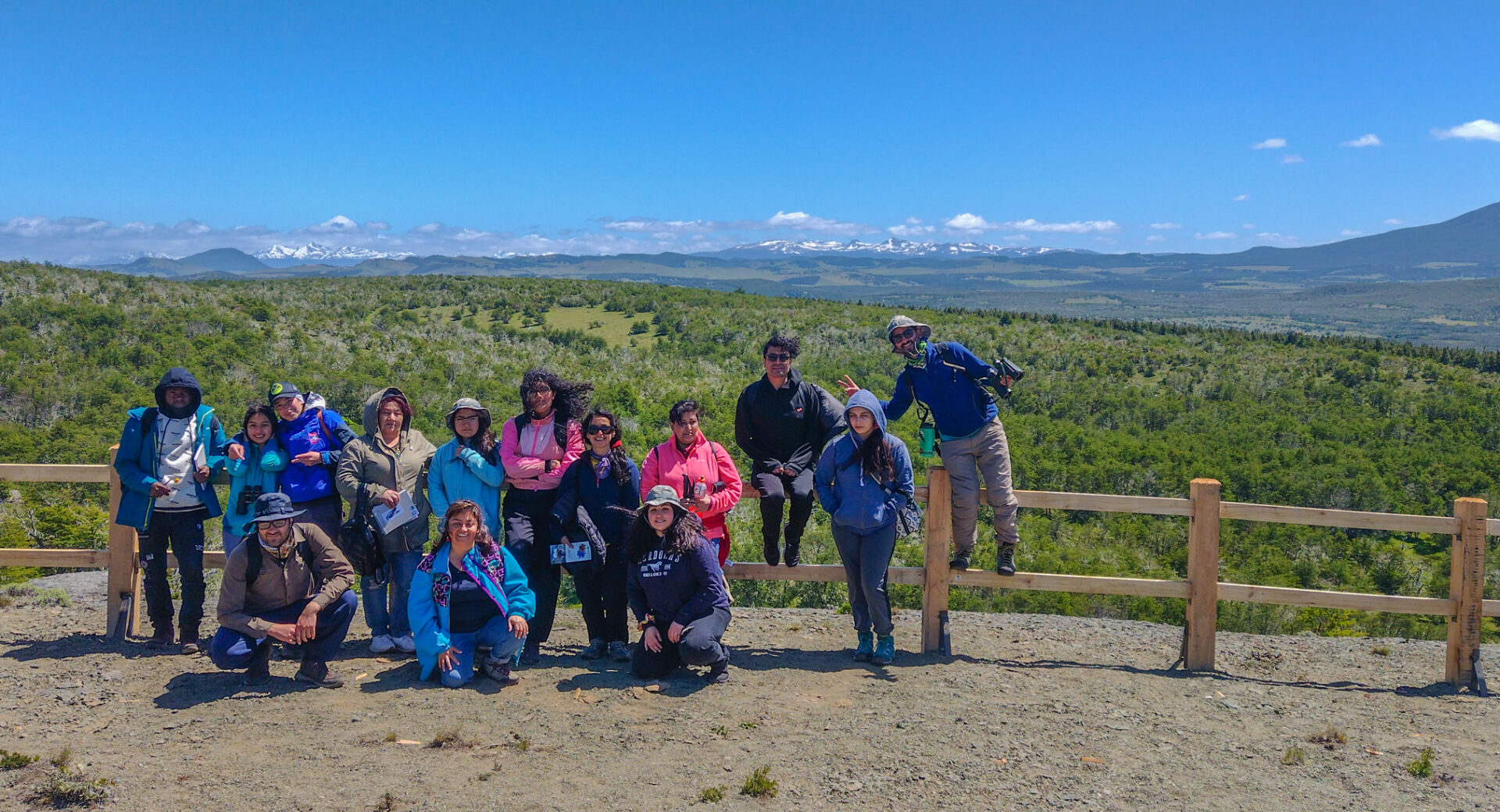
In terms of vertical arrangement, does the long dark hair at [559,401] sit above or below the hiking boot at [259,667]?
above

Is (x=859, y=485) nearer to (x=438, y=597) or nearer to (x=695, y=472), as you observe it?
(x=695, y=472)


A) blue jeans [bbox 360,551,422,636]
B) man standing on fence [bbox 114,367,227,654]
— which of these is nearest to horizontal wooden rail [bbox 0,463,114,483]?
man standing on fence [bbox 114,367,227,654]

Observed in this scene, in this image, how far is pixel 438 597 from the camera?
5.60 meters

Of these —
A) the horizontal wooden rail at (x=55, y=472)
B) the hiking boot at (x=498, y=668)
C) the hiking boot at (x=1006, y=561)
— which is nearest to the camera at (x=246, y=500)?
the horizontal wooden rail at (x=55, y=472)

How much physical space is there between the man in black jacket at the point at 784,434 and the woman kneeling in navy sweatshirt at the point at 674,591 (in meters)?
0.60

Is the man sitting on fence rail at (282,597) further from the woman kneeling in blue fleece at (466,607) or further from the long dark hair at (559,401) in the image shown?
the long dark hair at (559,401)

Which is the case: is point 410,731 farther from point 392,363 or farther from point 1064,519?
point 392,363

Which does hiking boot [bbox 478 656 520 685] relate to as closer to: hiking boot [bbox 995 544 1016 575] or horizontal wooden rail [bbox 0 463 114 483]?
horizontal wooden rail [bbox 0 463 114 483]

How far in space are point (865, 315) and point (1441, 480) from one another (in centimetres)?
2437

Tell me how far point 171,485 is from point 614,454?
9.29 ft

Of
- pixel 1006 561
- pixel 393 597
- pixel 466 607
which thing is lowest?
pixel 393 597

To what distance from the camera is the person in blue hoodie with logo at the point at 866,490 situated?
19.4 ft

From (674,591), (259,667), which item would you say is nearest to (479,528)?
(674,591)

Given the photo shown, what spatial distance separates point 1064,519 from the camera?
14.2 m
